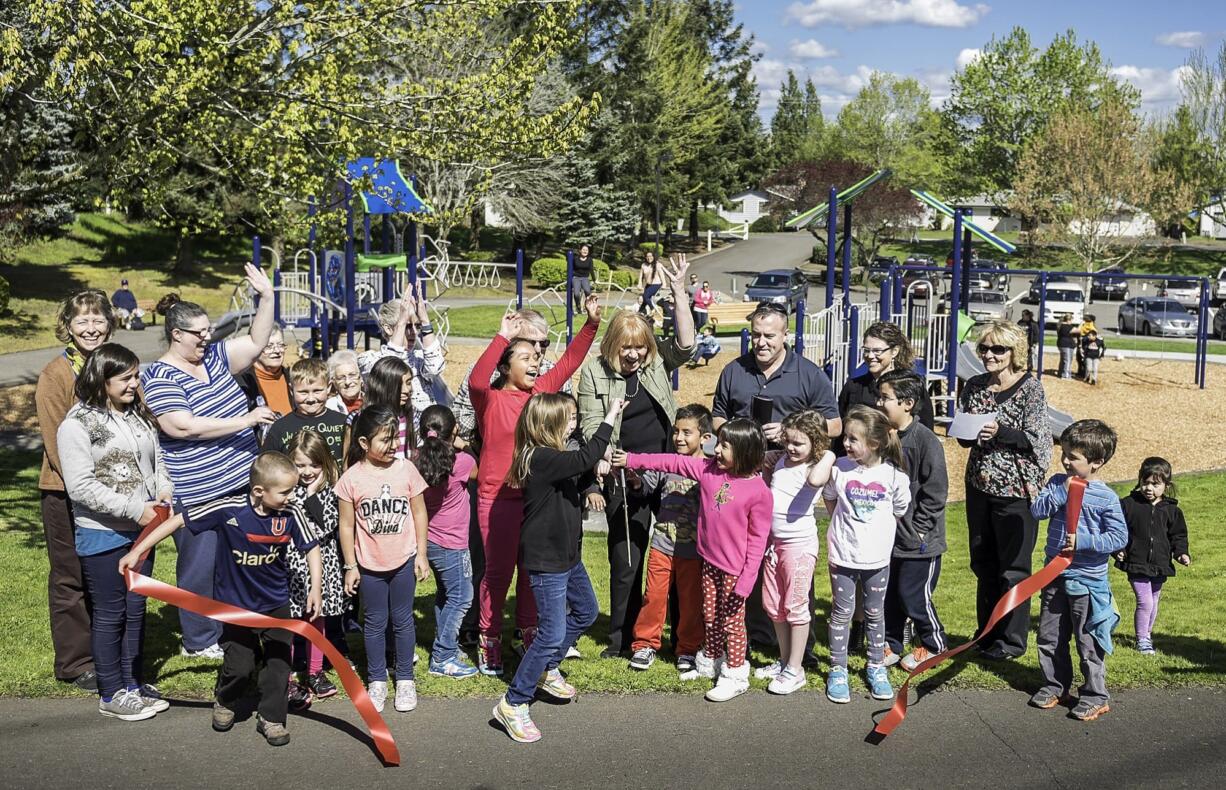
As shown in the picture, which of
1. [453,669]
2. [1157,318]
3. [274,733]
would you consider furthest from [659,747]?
[1157,318]

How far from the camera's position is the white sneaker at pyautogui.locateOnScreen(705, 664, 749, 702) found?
5883 mm

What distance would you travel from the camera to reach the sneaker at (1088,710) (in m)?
5.62

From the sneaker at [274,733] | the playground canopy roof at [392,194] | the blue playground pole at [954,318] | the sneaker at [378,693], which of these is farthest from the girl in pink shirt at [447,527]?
the blue playground pole at [954,318]

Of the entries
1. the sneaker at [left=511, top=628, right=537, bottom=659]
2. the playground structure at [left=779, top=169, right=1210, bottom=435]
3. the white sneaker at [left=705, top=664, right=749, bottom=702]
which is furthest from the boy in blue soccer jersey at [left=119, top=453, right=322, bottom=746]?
the playground structure at [left=779, top=169, right=1210, bottom=435]

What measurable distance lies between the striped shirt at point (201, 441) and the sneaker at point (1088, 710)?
14.4 feet

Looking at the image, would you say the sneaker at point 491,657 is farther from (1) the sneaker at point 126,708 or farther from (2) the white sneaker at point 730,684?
(1) the sneaker at point 126,708

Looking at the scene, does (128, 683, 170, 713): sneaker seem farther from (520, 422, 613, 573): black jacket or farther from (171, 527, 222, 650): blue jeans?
(520, 422, 613, 573): black jacket

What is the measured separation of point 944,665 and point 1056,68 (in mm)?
59824

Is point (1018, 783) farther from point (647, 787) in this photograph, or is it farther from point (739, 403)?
point (739, 403)

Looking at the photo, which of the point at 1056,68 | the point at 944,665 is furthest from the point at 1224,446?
the point at 1056,68

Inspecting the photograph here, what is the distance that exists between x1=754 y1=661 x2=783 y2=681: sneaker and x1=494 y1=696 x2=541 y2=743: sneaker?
4.40 ft

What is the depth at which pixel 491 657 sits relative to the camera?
6234 mm

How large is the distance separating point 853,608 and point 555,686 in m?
1.61

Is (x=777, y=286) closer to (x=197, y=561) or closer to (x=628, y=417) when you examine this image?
(x=628, y=417)
